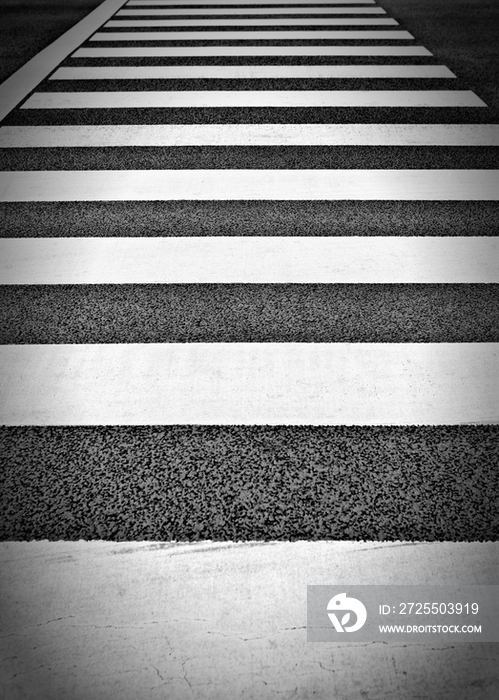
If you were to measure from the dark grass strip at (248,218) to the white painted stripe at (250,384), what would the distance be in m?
1.11

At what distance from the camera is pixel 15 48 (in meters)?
7.55

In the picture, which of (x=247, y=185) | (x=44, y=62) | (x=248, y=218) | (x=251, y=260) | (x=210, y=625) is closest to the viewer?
(x=210, y=625)

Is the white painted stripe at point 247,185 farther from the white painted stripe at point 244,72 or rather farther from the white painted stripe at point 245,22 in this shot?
the white painted stripe at point 245,22


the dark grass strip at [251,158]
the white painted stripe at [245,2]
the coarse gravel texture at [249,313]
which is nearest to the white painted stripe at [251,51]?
the dark grass strip at [251,158]

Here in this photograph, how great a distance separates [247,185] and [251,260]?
103cm

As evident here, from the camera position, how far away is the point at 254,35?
26.5 feet

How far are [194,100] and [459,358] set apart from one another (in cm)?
406

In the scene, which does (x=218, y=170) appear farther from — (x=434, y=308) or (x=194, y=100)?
(x=434, y=308)

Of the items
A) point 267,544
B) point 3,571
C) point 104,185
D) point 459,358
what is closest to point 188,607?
point 267,544

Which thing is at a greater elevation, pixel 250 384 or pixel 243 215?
pixel 243 215

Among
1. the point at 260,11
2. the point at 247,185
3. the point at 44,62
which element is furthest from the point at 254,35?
the point at 247,185

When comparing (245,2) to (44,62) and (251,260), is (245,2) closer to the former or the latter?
(44,62)

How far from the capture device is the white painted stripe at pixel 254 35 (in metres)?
7.93

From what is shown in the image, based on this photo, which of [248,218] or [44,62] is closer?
[248,218]
